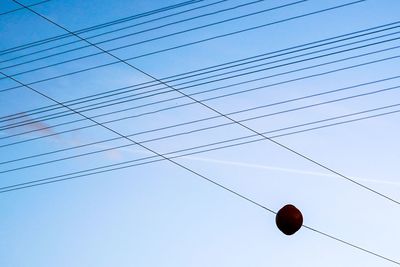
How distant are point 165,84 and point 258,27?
199 centimetres

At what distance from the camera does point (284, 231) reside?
25.3ft

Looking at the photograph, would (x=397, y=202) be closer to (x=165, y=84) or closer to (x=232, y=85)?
(x=232, y=85)

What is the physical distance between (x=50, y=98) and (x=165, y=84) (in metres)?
2.52

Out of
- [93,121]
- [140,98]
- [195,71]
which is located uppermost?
[195,71]

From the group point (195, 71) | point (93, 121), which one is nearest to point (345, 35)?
point (195, 71)

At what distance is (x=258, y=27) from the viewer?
334 inches

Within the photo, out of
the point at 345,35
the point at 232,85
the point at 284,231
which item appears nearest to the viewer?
the point at 284,231

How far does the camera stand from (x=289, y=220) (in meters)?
7.62

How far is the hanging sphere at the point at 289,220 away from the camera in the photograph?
300 inches

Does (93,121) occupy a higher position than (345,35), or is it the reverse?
(345,35)

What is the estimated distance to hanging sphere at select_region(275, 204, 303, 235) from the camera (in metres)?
7.61

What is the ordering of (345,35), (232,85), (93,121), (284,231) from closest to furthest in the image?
1. (284,231)
2. (345,35)
3. (232,85)
4. (93,121)

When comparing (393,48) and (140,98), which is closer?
(393,48)

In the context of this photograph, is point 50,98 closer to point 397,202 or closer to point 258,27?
point 258,27
